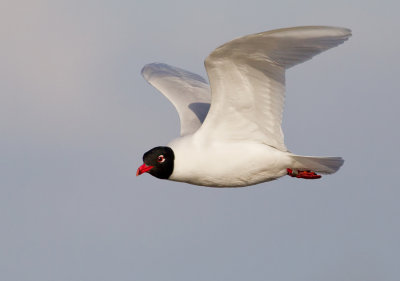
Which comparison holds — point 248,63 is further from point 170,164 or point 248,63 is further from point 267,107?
point 170,164

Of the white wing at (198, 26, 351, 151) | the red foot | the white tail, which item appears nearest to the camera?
the white wing at (198, 26, 351, 151)

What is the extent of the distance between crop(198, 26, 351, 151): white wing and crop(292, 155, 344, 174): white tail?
0.33m

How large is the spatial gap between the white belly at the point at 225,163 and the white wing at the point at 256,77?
6.9 inches

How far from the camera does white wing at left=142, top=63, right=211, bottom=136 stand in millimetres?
17375

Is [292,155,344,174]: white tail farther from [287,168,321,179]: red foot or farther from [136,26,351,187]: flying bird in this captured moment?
[287,168,321,179]: red foot

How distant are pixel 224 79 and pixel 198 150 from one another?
1.31m

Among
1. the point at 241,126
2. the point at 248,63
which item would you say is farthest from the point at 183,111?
the point at 248,63

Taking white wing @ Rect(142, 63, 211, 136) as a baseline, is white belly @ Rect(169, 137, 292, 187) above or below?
below

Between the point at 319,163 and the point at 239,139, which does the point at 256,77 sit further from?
the point at 319,163

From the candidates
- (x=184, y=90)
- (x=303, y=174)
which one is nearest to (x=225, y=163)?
(x=303, y=174)

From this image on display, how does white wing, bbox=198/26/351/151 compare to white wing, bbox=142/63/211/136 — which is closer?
white wing, bbox=198/26/351/151

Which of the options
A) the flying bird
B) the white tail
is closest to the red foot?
the flying bird

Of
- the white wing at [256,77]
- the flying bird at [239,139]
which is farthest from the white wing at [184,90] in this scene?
the white wing at [256,77]

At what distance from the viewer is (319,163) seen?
613 inches
